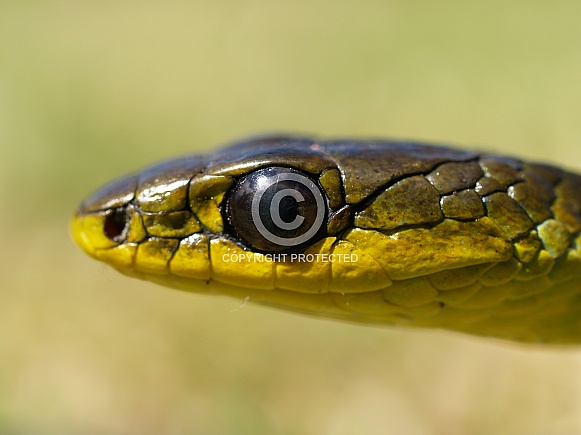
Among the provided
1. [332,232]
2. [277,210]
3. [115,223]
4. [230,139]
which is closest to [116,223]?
[115,223]

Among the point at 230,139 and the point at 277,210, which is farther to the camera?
the point at 230,139

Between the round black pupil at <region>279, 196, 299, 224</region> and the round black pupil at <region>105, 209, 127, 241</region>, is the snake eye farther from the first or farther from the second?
the round black pupil at <region>105, 209, 127, 241</region>

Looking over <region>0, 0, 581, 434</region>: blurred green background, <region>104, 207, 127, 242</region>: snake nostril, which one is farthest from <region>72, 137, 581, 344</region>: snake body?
<region>0, 0, 581, 434</region>: blurred green background

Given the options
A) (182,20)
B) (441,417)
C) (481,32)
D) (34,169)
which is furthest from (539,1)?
(441,417)

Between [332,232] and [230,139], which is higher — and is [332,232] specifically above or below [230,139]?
above

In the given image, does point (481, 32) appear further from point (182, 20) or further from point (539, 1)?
point (182, 20)

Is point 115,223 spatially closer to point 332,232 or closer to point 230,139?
point 332,232

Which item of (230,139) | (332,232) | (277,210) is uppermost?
(277,210)
